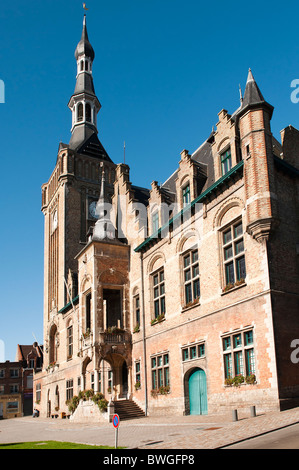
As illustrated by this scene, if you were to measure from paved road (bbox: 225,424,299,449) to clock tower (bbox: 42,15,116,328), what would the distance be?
35.1 meters

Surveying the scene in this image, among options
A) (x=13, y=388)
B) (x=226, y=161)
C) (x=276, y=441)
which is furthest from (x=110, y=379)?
(x=13, y=388)

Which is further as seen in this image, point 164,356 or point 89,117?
point 89,117

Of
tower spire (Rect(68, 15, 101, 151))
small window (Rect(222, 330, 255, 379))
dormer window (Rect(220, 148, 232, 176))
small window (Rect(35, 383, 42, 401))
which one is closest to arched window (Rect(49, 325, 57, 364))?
small window (Rect(35, 383, 42, 401))

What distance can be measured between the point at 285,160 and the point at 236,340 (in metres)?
9.05

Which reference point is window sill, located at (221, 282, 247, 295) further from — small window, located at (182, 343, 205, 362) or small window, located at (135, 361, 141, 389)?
small window, located at (135, 361, 141, 389)

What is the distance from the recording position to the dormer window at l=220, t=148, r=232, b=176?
78.2ft

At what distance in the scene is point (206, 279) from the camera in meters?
24.0

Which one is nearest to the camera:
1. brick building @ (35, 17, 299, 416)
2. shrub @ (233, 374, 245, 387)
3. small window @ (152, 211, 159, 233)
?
brick building @ (35, 17, 299, 416)

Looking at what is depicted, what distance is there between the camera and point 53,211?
5559 cm

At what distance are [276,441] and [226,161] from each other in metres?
15.2

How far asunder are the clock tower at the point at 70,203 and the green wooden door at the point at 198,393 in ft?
78.6

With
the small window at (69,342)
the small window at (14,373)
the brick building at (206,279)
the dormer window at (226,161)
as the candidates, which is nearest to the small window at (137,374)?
the brick building at (206,279)
